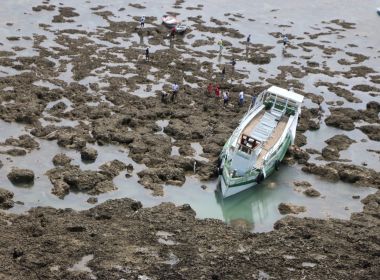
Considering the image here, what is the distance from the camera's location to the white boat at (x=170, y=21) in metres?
50.6

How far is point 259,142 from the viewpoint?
27406 mm

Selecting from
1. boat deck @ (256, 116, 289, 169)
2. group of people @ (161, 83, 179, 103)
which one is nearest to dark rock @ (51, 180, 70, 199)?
boat deck @ (256, 116, 289, 169)

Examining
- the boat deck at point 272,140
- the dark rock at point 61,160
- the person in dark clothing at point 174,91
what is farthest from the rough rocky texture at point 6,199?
the person in dark clothing at point 174,91

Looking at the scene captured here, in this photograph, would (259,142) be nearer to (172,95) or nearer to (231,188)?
(231,188)

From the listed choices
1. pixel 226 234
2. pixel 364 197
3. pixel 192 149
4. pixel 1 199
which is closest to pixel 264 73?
pixel 192 149

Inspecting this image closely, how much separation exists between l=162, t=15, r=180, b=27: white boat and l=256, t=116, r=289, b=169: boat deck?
70.4ft

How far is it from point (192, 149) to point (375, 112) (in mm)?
15224

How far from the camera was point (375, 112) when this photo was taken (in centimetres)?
3725

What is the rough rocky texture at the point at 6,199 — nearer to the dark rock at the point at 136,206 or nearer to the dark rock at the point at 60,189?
the dark rock at the point at 60,189

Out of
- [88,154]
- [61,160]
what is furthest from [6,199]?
[88,154]

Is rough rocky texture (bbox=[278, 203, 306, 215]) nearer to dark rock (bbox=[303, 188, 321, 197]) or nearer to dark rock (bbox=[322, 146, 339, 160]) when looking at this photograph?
dark rock (bbox=[303, 188, 321, 197])

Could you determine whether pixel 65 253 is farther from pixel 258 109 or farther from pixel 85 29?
pixel 85 29

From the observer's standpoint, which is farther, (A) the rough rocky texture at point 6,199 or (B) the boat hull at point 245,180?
(B) the boat hull at point 245,180

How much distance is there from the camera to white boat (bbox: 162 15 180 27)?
50562 millimetres
